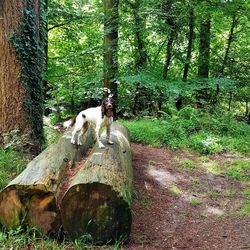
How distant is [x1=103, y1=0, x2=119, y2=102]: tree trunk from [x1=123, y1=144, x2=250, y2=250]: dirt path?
441cm

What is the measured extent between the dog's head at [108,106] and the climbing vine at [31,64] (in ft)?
7.44

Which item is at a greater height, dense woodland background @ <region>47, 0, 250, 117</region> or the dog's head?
dense woodland background @ <region>47, 0, 250, 117</region>

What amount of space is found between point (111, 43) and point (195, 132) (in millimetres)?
4203

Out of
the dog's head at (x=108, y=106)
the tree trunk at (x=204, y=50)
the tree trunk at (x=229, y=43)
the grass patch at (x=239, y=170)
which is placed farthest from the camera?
the tree trunk at (x=204, y=50)

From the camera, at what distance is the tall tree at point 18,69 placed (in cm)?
668

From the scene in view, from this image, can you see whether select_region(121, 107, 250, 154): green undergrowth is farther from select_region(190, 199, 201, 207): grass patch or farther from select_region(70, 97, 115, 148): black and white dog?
select_region(70, 97, 115, 148): black and white dog

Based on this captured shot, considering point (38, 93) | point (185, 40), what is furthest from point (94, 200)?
point (185, 40)

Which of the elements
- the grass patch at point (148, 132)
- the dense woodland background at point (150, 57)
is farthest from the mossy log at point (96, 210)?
the dense woodland background at point (150, 57)

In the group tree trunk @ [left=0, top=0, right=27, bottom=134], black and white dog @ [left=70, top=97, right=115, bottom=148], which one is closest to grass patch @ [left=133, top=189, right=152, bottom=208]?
black and white dog @ [left=70, top=97, right=115, bottom=148]

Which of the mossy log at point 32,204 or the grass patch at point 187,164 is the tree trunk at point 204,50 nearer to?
the grass patch at point 187,164

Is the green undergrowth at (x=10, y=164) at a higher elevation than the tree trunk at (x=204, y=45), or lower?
lower

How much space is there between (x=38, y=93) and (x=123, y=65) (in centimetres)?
529

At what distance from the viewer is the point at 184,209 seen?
5.53 m

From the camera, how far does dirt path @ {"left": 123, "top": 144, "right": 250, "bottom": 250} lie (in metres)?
4.50
